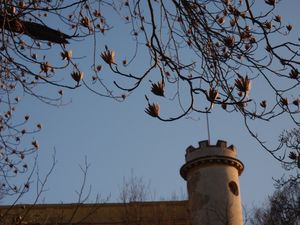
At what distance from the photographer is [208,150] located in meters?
21.3

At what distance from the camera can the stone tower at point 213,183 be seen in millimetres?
20094

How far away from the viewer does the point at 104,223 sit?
25.2 m

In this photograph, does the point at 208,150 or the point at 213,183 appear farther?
the point at 208,150

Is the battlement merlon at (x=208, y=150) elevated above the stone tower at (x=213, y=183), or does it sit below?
above

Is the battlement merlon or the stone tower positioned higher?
the battlement merlon

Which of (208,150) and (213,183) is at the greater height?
(208,150)

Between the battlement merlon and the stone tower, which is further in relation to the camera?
the battlement merlon

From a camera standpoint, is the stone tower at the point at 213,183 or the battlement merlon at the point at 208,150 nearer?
the stone tower at the point at 213,183

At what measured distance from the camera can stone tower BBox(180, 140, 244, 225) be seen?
65.9 ft

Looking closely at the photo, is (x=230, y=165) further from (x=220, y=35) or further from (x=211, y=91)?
(x=211, y=91)

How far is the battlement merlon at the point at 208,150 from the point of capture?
21219 millimetres

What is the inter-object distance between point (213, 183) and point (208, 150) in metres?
1.45

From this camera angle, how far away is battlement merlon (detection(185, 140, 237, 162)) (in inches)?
835

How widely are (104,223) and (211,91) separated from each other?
21781mm
